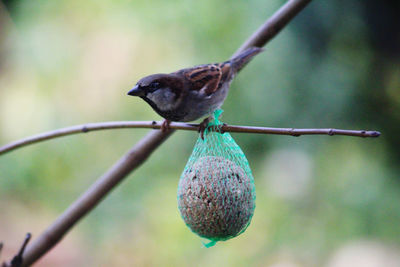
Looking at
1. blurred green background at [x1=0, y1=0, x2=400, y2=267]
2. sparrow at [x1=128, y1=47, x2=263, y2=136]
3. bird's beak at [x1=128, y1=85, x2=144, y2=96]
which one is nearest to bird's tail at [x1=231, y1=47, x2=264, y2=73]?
sparrow at [x1=128, y1=47, x2=263, y2=136]

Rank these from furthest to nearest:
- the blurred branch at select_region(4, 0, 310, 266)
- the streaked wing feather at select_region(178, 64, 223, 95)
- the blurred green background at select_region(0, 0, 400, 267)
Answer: the blurred green background at select_region(0, 0, 400, 267) → the streaked wing feather at select_region(178, 64, 223, 95) → the blurred branch at select_region(4, 0, 310, 266)

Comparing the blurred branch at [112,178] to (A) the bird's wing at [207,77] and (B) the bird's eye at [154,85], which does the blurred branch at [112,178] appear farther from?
(A) the bird's wing at [207,77]

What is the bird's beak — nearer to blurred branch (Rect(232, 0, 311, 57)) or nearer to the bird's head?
the bird's head

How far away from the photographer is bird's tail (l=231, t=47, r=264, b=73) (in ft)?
7.34

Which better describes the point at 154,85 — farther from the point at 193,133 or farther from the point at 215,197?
the point at 193,133

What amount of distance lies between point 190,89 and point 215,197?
82 centimetres

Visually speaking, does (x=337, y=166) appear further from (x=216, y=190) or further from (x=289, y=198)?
(x=216, y=190)

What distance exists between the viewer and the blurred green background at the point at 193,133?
3.18 m

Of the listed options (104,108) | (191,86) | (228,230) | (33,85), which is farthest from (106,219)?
(228,230)

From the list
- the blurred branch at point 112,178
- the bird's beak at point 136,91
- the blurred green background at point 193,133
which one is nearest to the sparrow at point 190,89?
the bird's beak at point 136,91

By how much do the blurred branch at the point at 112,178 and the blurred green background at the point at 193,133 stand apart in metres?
1.20

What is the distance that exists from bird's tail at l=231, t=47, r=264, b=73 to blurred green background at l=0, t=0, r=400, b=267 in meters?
Result: 0.95

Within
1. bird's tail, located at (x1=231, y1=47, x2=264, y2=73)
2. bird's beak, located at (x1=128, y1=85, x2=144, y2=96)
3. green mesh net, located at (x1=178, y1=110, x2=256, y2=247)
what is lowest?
green mesh net, located at (x1=178, y1=110, x2=256, y2=247)

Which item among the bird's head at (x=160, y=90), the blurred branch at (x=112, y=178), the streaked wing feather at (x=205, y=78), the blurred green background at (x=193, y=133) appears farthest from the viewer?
the blurred green background at (x=193, y=133)
